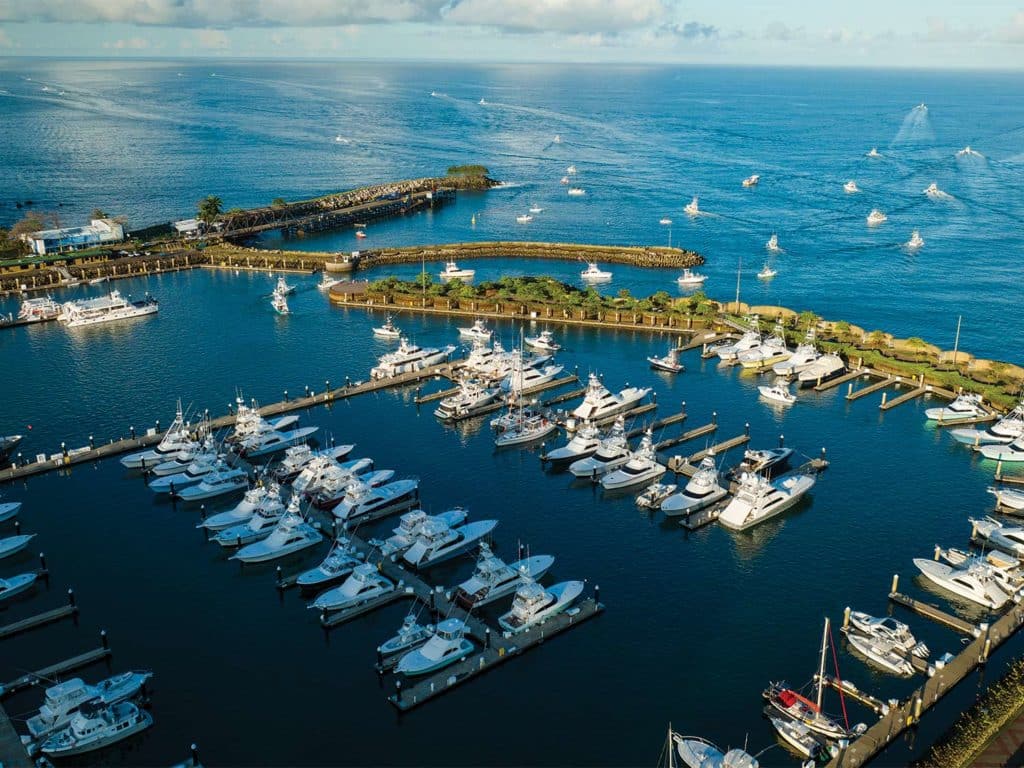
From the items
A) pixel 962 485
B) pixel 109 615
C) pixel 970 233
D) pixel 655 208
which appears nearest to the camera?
pixel 109 615

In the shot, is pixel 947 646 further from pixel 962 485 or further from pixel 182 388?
pixel 182 388

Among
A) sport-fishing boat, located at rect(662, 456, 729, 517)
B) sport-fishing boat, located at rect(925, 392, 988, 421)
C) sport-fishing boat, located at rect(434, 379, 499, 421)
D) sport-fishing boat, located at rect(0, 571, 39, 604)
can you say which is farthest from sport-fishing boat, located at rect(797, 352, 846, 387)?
sport-fishing boat, located at rect(0, 571, 39, 604)

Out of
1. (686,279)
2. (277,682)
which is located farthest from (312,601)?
(686,279)

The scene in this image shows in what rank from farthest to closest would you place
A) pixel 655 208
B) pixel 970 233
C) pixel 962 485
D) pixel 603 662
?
pixel 655 208 → pixel 970 233 → pixel 962 485 → pixel 603 662

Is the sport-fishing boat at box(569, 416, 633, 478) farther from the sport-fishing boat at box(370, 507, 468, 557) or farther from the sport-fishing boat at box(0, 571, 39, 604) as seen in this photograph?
the sport-fishing boat at box(0, 571, 39, 604)

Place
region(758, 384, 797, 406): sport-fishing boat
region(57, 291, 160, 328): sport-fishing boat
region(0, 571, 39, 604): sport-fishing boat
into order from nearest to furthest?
region(0, 571, 39, 604): sport-fishing boat → region(758, 384, 797, 406): sport-fishing boat → region(57, 291, 160, 328): sport-fishing boat

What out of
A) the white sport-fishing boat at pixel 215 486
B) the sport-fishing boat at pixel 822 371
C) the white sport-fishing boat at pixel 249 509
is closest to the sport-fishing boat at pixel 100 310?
the white sport-fishing boat at pixel 215 486

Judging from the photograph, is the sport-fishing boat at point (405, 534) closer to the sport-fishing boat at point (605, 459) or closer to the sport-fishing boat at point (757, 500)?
the sport-fishing boat at point (605, 459)
